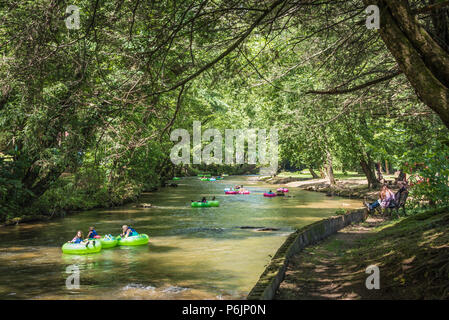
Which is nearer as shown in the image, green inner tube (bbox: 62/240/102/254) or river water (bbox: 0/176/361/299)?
river water (bbox: 0/176/361/299)

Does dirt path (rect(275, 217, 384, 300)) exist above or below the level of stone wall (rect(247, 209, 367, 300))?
below

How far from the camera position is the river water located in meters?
10.6

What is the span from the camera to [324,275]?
8.77 meters

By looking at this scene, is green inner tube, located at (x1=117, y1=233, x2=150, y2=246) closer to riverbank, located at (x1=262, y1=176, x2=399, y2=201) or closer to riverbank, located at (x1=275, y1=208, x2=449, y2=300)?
riverbank, located at (x1=275, y1=208, x2=449, y2=300)

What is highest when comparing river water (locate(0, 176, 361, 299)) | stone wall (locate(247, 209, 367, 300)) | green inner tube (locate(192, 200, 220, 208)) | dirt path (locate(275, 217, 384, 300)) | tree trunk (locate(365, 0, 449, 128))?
tree trunk (locate(365, 0, 449, 128))

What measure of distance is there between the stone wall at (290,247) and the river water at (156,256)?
1.36m

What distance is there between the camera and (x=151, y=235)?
18.8m

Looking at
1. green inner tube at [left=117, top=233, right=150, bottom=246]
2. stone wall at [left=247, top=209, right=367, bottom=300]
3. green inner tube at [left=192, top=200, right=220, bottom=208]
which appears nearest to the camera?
stone wall at [left=247, top=209, right=367, bottom=300]

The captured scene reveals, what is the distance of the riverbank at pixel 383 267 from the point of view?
21.1ft

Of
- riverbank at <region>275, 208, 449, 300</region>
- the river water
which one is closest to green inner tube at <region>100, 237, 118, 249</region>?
the river water

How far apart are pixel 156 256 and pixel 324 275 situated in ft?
24.3

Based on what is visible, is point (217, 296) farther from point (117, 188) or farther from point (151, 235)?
point (117, 188)
